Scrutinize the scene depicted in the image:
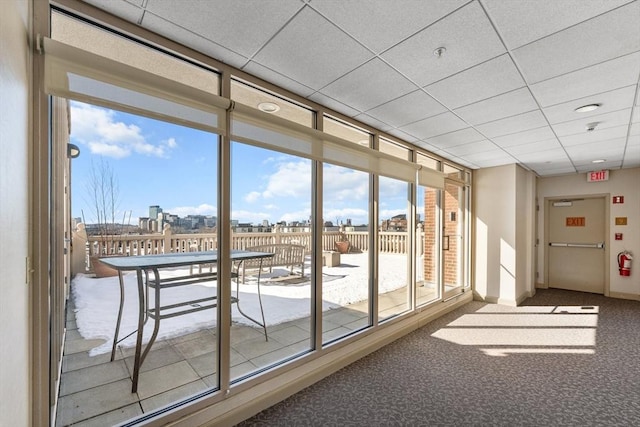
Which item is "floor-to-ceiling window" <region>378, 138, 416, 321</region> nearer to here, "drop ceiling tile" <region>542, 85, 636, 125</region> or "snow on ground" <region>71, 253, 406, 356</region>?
"snow on ground" <region>71, 253, 406, 356</region>

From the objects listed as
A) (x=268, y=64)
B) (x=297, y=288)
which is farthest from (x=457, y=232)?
(x=268, y=64)

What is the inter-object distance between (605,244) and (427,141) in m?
5.19

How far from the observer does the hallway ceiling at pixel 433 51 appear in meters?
1.67

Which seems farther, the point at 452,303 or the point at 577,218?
the point at 577,218

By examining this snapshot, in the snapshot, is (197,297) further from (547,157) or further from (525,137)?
(547,157)

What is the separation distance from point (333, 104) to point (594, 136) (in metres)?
3.56

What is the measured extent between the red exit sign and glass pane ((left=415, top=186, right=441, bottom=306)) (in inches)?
153

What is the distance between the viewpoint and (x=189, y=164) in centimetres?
223

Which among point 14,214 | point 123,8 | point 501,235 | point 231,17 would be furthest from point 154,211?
point 501,235

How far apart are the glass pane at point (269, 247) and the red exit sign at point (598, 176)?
6.74m

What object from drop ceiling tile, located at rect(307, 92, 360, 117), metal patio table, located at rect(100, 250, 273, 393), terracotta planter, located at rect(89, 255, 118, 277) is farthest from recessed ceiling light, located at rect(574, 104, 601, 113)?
terracotta planter, located at rect(89, 255, 118, 277)

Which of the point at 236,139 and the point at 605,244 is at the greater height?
the point at 236,139

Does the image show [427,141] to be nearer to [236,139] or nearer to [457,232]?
[457,232]

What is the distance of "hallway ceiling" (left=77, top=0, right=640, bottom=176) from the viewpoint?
1666mm
